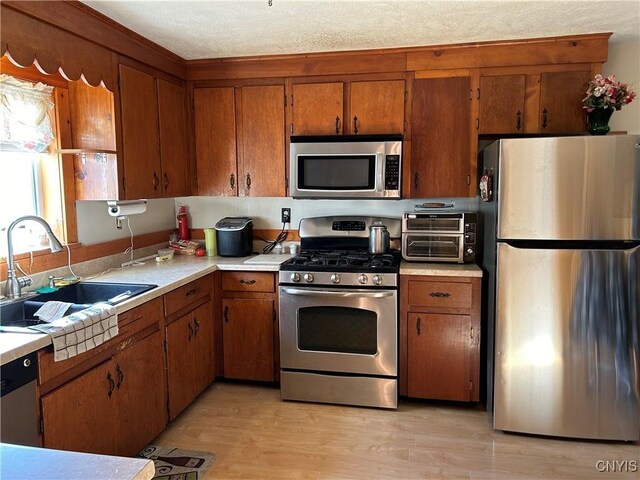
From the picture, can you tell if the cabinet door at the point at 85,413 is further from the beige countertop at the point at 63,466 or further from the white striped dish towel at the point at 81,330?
the beige countertop at the point at 63,466

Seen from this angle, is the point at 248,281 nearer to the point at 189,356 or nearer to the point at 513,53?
the point at 189,356

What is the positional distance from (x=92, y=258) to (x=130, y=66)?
3.86ft

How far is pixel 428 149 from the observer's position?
123 inches

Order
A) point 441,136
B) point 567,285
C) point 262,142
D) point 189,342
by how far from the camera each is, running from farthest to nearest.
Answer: point 262,142, point 441,136, point 189,342, point 567,285

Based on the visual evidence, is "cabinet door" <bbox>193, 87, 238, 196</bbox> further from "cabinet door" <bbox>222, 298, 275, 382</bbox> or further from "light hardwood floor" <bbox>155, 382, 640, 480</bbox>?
"light hardwood floor" <bbox>155, 382, 640, 480</bbox>

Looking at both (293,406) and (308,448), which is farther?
(293,406)

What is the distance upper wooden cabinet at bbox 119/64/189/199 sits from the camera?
9.02 ft

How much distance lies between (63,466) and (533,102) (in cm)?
307

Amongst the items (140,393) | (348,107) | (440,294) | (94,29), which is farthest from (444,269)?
(94,29)

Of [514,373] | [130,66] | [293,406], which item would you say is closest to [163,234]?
[130,66]

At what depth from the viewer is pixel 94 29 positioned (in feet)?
7.91

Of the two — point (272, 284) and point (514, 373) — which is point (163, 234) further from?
point (514, 373)

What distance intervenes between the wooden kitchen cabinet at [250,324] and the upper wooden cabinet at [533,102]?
179cm

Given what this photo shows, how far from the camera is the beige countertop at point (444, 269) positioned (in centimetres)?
284
